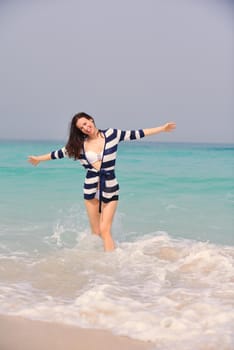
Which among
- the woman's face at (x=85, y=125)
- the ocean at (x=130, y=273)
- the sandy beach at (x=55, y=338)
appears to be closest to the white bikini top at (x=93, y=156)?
the woman's face at (x=85, y=125)

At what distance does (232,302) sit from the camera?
1743mm

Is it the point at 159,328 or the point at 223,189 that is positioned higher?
the point at 159,328

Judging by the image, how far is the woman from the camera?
96.7 inches

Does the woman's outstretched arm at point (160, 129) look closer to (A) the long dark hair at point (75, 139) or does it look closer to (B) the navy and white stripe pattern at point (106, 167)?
(B) the navy and white stripe pattern at point (106, 167)

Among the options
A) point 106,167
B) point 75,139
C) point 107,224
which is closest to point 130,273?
point 107,224

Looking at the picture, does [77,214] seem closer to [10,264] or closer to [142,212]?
[142,212]

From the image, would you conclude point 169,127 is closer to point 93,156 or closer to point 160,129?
point 160,129

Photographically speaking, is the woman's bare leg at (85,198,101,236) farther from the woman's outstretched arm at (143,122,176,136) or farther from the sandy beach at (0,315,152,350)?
the sandy beach at (0,315,152,350)

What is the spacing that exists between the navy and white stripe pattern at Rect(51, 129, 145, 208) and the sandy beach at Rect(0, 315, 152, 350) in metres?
1.11

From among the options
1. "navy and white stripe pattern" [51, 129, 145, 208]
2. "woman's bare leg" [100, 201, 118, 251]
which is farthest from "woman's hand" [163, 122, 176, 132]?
"woman's bare leg" [100, 201, 118, 251]

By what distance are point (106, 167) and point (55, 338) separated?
1223mm

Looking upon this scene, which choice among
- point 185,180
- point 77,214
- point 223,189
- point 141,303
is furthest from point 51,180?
point 141,303

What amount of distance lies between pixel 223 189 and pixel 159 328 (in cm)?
558

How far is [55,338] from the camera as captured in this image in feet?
4.60
